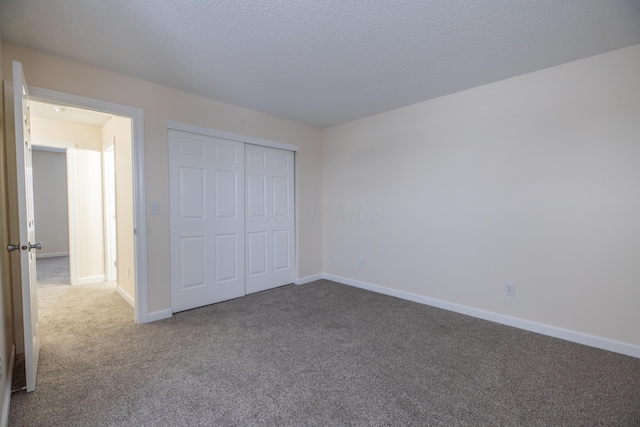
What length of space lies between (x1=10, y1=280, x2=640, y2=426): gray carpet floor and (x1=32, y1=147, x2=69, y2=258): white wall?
4914 millimetres

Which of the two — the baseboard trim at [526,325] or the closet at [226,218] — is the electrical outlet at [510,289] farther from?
the closet at [226,218]

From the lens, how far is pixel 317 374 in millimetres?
2061

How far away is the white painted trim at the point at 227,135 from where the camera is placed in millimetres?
3164

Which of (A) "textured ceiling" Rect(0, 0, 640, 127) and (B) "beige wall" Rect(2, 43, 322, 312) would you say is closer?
Result: (A) "textured ceiling" Rect(0, 0, 640, 127)

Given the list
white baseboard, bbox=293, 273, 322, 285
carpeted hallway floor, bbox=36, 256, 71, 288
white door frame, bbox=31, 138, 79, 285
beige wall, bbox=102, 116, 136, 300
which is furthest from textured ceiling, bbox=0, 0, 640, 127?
carpeted hallway floor, bbox=36, 256, 71, 288

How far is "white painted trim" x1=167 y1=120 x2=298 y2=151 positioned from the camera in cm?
316

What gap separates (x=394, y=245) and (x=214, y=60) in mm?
2909

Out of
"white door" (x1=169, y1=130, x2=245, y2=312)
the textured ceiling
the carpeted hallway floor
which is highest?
the textured ceiling

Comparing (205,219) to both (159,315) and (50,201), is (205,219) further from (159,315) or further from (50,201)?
(50,201)

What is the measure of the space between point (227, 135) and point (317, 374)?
2822 millimetres

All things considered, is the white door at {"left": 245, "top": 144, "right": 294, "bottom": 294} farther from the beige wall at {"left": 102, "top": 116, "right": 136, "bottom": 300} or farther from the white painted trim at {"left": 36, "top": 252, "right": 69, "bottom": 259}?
the white painted trim at {"left": 36, "top": 252, "right": 69, "bottom": 259}

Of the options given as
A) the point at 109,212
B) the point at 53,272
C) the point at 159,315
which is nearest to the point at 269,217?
the point at 159,315

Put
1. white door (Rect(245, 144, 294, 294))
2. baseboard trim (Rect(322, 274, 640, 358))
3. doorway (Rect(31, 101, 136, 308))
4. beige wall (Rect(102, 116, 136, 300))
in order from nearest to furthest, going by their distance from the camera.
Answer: baseboard trim (Rect(322, 274, 640, 358)) < beige wall (Rect(102, 116, 136, 300)) < white door (Rect(245, 144, 294, 294)) < doorway (Rect(31, 101, 136, 308))

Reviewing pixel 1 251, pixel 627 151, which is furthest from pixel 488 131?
pixel 1 251
